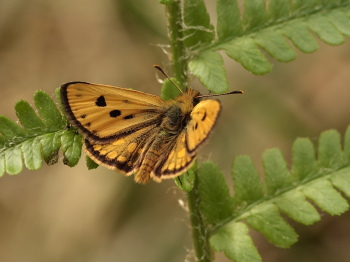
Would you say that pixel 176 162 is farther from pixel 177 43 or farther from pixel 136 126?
pixel 177 43

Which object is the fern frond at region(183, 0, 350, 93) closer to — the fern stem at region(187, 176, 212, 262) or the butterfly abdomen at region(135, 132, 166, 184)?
the butterfly abdomen at region(135, 132, 166, 184)

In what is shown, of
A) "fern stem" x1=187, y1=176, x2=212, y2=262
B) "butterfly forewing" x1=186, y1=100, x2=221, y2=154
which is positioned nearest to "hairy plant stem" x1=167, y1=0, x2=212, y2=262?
"fern stem" x1=187, y1=176, x2=212, y2=262

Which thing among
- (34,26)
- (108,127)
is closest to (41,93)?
(108,127)

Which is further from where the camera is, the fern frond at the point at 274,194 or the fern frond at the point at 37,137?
the fern frond at the point at 274,194

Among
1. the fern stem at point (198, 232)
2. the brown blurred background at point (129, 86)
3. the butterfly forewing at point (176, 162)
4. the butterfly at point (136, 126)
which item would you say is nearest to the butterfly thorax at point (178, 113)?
the butterfly at point (136, 126)

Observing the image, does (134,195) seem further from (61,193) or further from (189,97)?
(189,97)

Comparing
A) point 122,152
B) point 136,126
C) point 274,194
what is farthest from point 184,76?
point 274,194

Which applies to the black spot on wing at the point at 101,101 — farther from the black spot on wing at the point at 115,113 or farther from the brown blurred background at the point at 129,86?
the brown blurred background at the point at 129,86
